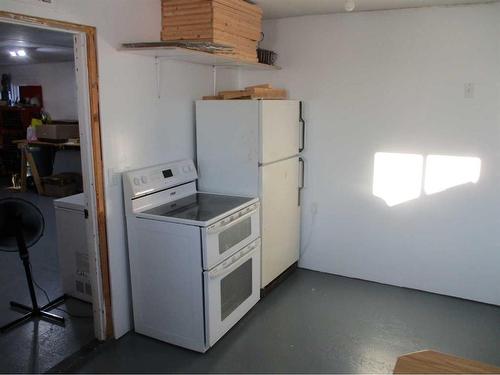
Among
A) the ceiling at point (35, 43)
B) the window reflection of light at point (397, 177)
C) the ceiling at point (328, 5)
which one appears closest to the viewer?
the ceiling at point (328, 5)

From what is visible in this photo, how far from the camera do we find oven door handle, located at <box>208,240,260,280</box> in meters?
2.81

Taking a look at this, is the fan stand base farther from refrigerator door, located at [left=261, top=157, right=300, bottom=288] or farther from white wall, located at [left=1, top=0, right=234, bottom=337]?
refrigerator door, located at [left=261, top=157, right=300, bottom=288]

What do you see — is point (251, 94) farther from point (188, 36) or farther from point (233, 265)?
point (233, 265)

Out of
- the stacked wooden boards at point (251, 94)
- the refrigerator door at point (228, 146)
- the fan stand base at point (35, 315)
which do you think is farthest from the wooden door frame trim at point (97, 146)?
the stacked wooden boards at point (251, 94)

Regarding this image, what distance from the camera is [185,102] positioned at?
142 inches

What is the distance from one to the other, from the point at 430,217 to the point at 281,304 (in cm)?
154

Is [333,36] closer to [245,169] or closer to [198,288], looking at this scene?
[245,169]

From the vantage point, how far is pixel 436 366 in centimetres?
136

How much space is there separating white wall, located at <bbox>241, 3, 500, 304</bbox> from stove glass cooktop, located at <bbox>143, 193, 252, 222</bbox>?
1158 mm

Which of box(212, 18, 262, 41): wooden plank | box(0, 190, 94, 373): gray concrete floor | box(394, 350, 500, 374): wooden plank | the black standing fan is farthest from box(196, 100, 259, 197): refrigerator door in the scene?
box(394, 350, 500, 374): wooden plank

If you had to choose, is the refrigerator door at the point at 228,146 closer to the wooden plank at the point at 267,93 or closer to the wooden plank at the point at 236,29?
the wooden plank at the point at 267,93

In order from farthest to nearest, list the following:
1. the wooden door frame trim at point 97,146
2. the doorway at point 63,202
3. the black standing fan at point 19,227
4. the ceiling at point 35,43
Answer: the ceiling at point 35,43 → the black standing fan at point 19,227 → the doorway at point 63,202 → the wooden door frame trim at point 97,146

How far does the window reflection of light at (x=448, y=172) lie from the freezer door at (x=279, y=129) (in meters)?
1.22

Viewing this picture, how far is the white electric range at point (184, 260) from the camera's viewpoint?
278 cm
